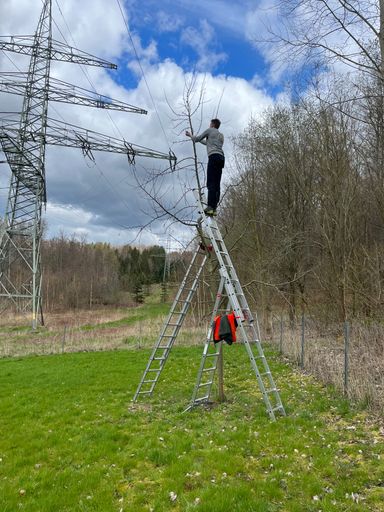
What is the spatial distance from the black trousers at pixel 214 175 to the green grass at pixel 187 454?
12.9 feet

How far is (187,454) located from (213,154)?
4959mm

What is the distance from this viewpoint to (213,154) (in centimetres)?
730

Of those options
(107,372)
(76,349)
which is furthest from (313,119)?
(76,349)

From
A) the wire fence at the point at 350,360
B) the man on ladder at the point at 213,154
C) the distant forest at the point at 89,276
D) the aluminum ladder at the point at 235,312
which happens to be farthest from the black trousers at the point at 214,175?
the distant forest at the point at 89,276

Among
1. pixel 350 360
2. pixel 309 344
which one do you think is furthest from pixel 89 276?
pixel 350 360

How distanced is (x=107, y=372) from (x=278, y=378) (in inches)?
210

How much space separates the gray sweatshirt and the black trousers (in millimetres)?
88

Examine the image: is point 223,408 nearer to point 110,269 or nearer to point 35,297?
point 35,297

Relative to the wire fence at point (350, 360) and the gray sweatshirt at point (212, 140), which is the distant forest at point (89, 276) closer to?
the wire fence at point (350, 360)

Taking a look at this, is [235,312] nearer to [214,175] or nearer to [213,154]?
[214,175]

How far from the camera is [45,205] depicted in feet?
83.3

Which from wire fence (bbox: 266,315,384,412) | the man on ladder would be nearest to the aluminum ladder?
the man on ladder

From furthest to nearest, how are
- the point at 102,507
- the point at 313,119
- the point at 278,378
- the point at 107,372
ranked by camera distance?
the point at 313,119 → the point at 107,372 → the point at 278,378 → the point at 102,507

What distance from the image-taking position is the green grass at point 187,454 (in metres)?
4.11
